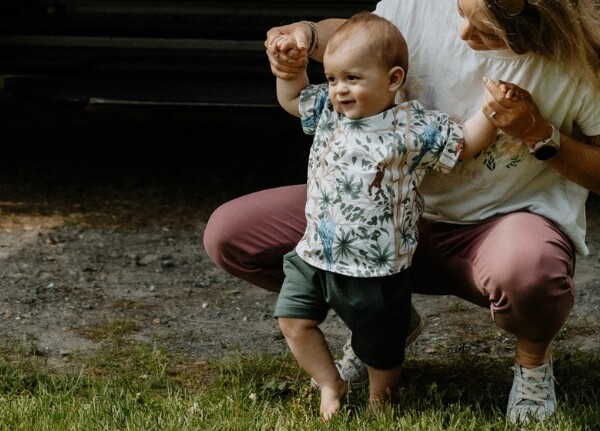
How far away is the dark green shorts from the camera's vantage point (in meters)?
2.83

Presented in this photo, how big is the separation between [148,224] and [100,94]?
2.08 ft

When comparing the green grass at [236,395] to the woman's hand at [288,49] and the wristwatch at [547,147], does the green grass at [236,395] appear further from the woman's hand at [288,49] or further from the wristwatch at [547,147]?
the woman's hand at [288,49]

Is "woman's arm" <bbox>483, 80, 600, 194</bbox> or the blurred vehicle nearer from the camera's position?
"woman's arm" <bbox>483, 80, 600, 194</bbox>

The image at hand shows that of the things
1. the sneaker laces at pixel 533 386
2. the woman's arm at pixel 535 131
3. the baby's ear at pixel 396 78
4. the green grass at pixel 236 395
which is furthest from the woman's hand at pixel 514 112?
the green grass at pixel 236 395

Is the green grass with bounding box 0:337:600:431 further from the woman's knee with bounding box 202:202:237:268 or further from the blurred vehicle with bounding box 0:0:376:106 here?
the blurred vehicle with bounding box 0:0:376:106

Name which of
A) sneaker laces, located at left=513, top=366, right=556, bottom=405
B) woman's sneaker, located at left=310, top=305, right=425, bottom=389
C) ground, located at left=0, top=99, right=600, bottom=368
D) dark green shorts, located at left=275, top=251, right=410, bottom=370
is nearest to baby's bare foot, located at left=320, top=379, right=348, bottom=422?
dark green shorts, located at left=275, top=251, right=410, bottom=370

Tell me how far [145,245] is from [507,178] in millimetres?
2163

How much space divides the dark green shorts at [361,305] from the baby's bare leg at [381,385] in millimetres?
30

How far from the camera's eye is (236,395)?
312cm

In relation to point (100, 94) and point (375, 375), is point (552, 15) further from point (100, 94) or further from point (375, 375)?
point (100, 94)

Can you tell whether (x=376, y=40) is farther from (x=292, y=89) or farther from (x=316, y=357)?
(x=316, y=357)

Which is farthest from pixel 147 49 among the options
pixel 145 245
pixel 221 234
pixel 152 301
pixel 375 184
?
pixel 375 184

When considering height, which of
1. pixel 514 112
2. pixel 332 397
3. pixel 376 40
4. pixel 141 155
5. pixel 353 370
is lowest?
pixel 141 155

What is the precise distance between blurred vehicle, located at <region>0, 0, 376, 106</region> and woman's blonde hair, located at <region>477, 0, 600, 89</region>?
2.24m
